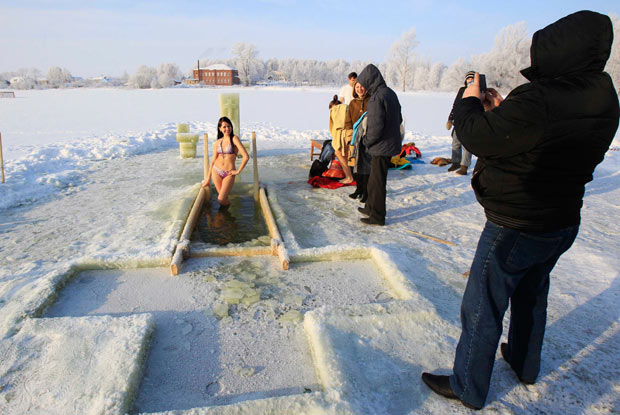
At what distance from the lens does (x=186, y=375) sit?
246 centimetres

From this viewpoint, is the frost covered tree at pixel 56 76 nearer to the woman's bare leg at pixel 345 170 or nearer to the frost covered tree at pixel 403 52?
the frost covered tree at pixel 403 52

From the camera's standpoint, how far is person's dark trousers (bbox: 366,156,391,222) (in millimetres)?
4949

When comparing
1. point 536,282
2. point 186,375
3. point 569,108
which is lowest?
point 186,375

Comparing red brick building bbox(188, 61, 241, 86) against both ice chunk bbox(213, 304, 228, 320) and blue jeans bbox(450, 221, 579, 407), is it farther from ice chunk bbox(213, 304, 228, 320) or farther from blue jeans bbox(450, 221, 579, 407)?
blue jeans bbox(450, 221, 579, 407)

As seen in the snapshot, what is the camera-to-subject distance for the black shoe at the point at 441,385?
2.21 metres

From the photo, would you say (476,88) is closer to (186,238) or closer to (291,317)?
(291,317)

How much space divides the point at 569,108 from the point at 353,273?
2492 millimetres

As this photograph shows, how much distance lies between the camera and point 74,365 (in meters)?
Result: 2.41

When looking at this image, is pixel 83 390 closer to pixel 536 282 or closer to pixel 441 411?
pixel 441 411

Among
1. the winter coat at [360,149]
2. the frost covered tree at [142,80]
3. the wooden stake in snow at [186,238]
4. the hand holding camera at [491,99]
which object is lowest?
the wooden stake in snow at [186,238]

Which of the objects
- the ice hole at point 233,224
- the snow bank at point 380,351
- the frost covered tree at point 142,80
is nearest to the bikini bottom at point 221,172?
the ice hole at point 233,224

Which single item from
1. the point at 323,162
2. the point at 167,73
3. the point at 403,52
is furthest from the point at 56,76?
the point at 323,162

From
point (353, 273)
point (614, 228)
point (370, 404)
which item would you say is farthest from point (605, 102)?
point (614, 228)

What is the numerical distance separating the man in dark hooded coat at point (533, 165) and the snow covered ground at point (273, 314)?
0.50 ft
